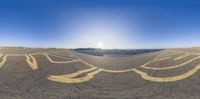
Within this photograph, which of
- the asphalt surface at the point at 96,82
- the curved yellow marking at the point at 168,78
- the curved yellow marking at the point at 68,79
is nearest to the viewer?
the asphalt surface at the point at 96,82

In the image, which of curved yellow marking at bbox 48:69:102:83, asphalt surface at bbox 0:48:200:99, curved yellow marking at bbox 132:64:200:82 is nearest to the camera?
asphalt surface at bbox 0:48:200:99

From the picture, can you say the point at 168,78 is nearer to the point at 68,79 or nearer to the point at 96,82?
the point at 96,82

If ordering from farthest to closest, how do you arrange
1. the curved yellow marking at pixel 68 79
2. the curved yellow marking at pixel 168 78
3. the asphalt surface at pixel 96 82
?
1. the curved yellow marking at pixel 168 78
2. the curved yellow marking at pixel 68 79
3. the asphalt surface at pixel 96 82

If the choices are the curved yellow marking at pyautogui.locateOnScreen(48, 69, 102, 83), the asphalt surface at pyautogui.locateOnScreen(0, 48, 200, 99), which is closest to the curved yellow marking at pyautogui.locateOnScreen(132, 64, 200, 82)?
the asphalt surface at pyautogui.locateOnScreen(0, 48, 200, 99)

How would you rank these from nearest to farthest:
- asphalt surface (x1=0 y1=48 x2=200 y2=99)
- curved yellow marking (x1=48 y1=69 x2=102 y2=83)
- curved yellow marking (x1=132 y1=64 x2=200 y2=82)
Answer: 1. asphalt surface (x1=0 y1=48 x2=200 y2=99)
2. curved yellow marking (x1=48 y1=69 x2=102 y2=83)
3. curved yellow marking (x1=132 y1=64 x2=200 y2=82)

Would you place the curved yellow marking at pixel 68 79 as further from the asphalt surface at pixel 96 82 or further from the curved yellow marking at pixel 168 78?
the curved yellow marking at pixel 168 78

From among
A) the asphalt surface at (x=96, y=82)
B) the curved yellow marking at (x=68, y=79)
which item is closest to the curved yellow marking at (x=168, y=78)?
the asphalt surface at (x=96, y=82)

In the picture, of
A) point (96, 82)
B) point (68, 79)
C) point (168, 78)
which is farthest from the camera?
point (168, 78)

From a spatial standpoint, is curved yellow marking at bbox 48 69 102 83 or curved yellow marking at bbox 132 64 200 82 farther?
curved yellow marking at bbox 132 64 200 82

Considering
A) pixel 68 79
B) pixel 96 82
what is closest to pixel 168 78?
pixel 96 82

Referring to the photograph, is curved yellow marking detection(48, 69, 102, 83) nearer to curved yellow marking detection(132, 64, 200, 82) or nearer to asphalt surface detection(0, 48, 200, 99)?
asphalt surface detection(0, 48, 200, 99)

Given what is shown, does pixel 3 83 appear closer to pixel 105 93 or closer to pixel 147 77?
pixel 105 93

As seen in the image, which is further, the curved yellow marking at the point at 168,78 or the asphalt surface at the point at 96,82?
the curved yellow marking at the point at 168,78
